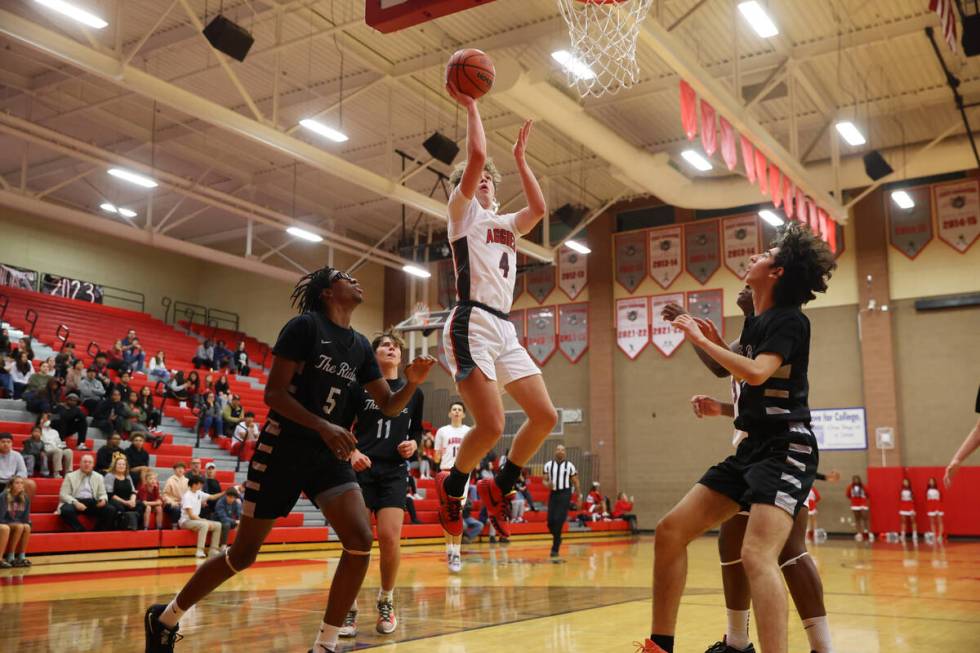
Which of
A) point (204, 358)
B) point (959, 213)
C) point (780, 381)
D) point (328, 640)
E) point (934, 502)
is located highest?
point (959, 213)

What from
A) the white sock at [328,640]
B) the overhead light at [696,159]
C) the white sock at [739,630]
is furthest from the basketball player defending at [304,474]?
the overhead light at [696,159]

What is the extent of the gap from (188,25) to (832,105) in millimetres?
13118

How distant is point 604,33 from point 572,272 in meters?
15.5

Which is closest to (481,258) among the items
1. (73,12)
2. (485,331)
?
(485,331)

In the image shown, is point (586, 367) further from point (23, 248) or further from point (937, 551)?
point (23, 248)

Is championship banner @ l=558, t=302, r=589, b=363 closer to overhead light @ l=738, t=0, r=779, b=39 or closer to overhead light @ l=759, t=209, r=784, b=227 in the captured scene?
overhead light @ l=759, t=209, r=784, b=227

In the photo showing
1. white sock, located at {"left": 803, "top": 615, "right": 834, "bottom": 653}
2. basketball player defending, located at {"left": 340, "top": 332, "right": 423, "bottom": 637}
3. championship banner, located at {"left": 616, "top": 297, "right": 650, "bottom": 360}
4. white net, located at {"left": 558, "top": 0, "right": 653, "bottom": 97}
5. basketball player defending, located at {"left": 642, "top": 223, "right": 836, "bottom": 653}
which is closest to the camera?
basketball player defending, located at {"left": 642, "top": 223, "right": 836, "bottom": 653}

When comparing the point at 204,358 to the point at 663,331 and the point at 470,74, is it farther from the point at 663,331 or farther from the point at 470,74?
the point at 470,74

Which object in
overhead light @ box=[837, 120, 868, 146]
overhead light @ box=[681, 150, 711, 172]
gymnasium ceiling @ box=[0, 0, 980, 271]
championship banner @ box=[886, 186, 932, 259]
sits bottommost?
championship banner @ box=[886, 186, 932, 259]

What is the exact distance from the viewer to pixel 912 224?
22219 millimetres

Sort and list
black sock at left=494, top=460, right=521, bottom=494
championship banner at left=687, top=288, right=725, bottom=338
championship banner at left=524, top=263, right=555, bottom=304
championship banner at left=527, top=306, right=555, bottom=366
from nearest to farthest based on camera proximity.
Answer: black sock at left=494, top=460, right=521, bottom=494, championship banner at left=687, top=288, right=725, bottom=338, championship banner at left=527, top=306, right=555, bottom=366, championship banner at left=524, top=263, right=555, bottom=304

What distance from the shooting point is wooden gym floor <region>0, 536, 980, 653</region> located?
5383mm

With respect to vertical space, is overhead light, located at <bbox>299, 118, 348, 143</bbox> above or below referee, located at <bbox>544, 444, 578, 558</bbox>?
above

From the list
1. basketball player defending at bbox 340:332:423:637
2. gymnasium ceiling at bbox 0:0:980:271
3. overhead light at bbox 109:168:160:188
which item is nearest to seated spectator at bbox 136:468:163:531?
gymnasium ceiling at bbox 0:0:980:271
